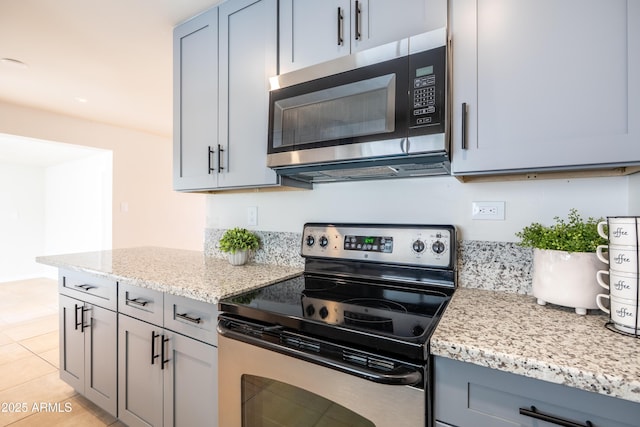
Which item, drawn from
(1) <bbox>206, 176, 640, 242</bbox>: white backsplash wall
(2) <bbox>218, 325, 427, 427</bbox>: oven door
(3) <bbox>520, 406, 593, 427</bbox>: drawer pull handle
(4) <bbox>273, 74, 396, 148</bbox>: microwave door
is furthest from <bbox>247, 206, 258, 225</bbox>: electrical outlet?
(3) <bbox>520, 406, 593, 427</bbox>: drawer pull handle

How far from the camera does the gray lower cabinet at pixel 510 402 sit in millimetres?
652

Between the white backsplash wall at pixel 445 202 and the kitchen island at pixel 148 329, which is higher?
the white backsplash wall at pixel 445 202

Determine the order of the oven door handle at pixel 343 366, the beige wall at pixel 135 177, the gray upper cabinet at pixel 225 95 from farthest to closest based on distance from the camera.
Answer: the beige wall at pixel 135 177, the gray upper cabinet at pixel 225 95, the oven door handle at pixel 343 366

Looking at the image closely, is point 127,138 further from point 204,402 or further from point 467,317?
point 467,317

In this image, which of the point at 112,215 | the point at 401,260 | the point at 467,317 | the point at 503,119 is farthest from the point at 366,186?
the point at 112,215

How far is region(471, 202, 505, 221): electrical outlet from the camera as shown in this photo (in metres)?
1.28

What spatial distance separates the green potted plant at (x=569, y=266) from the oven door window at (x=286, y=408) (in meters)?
0.70

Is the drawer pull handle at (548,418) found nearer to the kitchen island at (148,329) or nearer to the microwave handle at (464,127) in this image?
the microwave handle at (464,127)

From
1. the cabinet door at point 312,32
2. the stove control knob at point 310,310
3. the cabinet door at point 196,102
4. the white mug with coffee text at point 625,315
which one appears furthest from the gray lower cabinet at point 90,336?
the white mug with coffee text at point 625,315

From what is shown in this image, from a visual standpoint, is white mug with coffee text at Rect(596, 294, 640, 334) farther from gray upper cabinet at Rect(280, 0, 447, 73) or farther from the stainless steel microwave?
gray upper cabinet at Rect(280, 0, 447, 73)

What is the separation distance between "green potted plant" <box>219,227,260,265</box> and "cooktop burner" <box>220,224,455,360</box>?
0.35 m

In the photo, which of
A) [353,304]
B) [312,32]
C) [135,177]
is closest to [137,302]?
[353,304]

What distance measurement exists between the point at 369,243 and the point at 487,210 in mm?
520

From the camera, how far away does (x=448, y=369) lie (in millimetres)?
785
